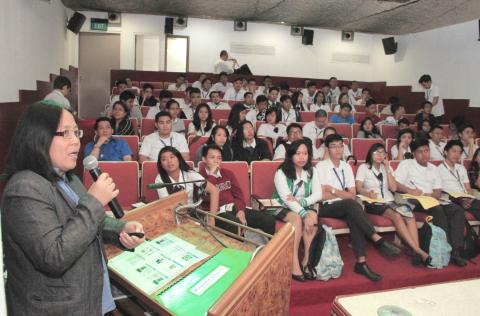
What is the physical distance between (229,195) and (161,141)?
125 centimetres

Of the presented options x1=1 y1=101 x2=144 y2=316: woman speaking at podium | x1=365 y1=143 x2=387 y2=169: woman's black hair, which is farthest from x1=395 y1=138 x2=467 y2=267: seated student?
x1=1 y1=101 x2=144 y2=316: woman speaking at podium

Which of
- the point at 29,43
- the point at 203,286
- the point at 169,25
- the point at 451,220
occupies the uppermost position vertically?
the point at 169,25

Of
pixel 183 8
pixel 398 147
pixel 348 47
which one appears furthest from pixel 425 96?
pixel 183 8

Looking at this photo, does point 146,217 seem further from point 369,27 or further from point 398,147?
point 369,27

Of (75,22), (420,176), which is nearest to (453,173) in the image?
(420,176)

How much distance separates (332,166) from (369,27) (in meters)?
7.34

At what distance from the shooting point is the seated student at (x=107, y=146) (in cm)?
373

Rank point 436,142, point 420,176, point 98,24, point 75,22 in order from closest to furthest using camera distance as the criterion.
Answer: point 420,176 → point 436,142 → point 75,22 → point 98,24

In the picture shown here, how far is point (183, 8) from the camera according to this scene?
8633 millimetres

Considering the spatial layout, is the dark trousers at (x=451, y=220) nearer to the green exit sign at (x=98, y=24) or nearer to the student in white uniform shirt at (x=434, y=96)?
the student in white uniform shirt at (x=434, y=96)

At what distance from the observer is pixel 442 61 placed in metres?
8.15

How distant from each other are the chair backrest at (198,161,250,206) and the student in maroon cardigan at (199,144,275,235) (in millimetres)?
144

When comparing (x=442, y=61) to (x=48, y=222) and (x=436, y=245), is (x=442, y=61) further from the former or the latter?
(x=48, y=222)

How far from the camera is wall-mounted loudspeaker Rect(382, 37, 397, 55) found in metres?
9.72
